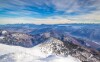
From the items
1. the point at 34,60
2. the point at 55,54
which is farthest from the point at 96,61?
the point at 34,60

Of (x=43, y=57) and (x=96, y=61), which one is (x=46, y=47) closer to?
(x=43, y=57)

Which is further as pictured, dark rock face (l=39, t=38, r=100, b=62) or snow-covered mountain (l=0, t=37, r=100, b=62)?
dark rock face (l=39, t=38, r=100, b=62)

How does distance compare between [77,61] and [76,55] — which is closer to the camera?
[77,61]

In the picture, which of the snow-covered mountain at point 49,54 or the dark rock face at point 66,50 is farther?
the dark rock face at point 66,50

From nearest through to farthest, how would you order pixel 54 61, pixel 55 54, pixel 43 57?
pixel 54 61, pixel 43 57, pixel 55 54

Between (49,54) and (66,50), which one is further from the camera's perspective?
(66,50)

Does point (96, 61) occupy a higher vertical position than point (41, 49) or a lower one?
lower

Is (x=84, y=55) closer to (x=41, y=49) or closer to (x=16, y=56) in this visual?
(x=41, y=49)

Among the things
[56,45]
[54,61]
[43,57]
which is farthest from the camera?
[56,45]

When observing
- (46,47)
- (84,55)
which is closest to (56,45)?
(46,47)
